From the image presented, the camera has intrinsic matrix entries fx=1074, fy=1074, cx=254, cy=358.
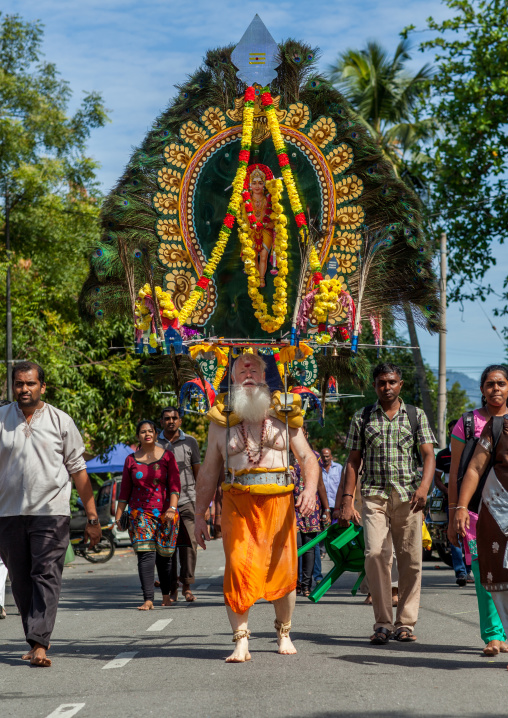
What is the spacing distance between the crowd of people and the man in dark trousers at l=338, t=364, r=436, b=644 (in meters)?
0.01

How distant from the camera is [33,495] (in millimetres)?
7543

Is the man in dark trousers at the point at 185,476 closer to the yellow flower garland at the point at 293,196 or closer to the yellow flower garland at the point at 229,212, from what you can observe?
the yellow flower garland at the point at 229,212

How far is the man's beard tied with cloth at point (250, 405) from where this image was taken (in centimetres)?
774

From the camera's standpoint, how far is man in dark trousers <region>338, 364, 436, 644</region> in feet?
26.9

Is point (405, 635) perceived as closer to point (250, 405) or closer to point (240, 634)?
point (240, 634)

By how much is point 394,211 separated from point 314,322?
212cm

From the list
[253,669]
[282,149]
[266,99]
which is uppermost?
[266,99]

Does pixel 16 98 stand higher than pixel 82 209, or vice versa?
pixel 16 98

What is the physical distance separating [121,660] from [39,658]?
582mm

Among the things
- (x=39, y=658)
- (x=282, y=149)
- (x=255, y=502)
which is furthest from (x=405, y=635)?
(x=282, y=149)

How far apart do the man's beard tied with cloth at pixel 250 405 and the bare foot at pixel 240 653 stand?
1547mm

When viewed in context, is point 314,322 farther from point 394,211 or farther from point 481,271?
point 481,271

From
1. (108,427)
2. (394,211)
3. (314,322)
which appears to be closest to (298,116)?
(394,211)

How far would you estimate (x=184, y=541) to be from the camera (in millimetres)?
12016
